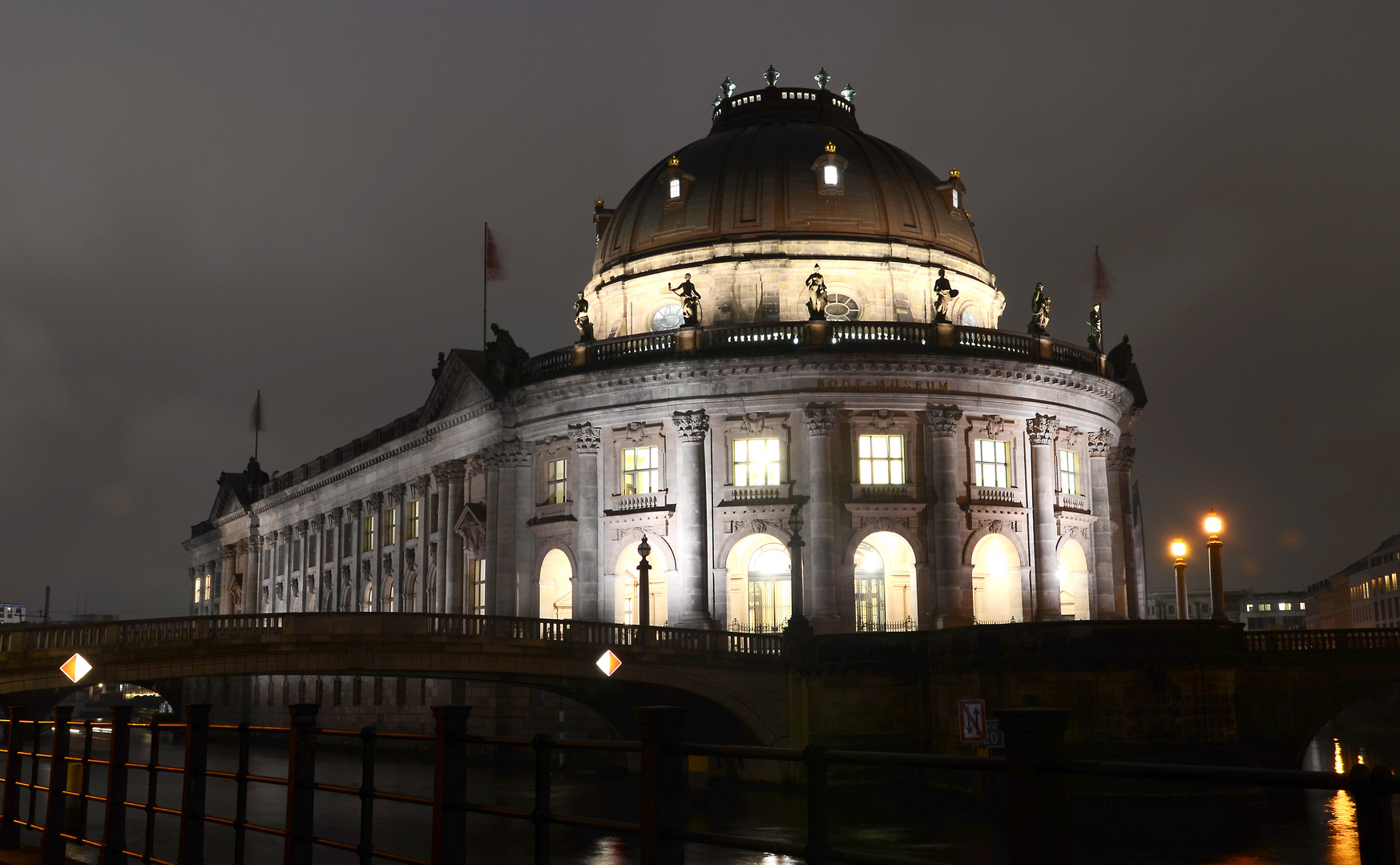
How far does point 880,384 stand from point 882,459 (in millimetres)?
2833

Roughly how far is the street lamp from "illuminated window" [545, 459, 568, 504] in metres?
26.3

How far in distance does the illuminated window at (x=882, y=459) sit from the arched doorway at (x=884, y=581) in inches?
82.9

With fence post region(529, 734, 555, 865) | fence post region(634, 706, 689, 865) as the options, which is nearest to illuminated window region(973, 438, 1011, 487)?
fence post region(529, 734, 555, 865)

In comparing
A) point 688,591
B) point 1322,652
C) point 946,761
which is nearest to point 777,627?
point 688,591

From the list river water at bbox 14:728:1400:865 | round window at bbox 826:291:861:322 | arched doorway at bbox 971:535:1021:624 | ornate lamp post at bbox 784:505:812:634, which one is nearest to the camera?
river water at bbox 14:728:1400:865

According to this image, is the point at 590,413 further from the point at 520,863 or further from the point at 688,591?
the point at 520,863

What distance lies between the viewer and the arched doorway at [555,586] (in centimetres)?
6003

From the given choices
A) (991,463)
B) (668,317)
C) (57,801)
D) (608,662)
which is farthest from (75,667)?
(991,463)

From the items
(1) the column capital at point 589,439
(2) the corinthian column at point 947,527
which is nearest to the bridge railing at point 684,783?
(2) the corinthian column at point 947,527

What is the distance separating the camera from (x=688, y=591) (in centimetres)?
5419

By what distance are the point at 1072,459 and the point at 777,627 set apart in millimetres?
14940

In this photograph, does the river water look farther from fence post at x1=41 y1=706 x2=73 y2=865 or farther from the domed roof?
the domed roof

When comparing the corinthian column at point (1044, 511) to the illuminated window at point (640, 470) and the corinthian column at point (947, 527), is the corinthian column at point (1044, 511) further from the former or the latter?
the illuminated window at point (640, 470)

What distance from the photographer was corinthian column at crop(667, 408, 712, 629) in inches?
2127
